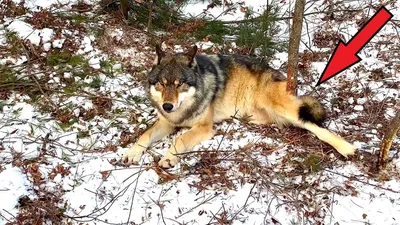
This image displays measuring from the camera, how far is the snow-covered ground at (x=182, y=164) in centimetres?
369

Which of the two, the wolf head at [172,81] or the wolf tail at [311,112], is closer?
the wolf head at [172,81]

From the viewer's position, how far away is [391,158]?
418 cm

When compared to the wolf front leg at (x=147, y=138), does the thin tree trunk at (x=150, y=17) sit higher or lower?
higher

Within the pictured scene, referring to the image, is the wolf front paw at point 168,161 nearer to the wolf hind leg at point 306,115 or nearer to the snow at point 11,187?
the snow at point 11,187

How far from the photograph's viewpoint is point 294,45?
15.4ft

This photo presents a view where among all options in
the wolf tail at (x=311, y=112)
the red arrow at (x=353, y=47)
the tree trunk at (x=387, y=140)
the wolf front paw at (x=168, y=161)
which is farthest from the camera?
the red arrow at (x=353, y=47)

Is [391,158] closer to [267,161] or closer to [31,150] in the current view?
[267,161]

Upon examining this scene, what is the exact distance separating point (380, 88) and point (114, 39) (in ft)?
12.1

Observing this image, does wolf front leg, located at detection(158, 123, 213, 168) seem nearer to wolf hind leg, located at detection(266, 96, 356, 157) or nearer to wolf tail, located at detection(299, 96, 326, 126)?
wolf hind leg, located at detection(266, 96, 356, 157)

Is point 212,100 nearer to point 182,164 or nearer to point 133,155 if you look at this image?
point 182,164

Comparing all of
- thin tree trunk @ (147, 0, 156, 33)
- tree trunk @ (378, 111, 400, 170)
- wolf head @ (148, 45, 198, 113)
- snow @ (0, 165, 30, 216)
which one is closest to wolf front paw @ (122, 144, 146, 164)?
wolf head @ (148, 45, 198, 113)

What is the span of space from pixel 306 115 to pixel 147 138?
1697 mm

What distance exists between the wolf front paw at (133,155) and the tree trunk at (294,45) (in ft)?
5.81

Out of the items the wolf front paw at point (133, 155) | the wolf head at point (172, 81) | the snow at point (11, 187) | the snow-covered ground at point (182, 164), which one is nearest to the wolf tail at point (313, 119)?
the snow-covered ground at point (182, 164)
